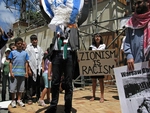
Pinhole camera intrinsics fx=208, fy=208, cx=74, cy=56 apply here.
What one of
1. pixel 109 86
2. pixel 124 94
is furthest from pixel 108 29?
pixel 124 94

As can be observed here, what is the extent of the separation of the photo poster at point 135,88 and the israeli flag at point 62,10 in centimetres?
114

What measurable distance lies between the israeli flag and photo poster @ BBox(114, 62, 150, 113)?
1.14 meters

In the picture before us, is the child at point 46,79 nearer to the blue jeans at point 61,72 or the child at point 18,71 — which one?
the child at point 18,71

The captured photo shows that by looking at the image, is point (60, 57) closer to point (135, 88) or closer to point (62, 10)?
point (62, 10)

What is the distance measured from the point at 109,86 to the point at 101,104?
2930mm

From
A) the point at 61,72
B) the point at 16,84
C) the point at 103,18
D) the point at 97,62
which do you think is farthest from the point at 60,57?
the point at 103,18

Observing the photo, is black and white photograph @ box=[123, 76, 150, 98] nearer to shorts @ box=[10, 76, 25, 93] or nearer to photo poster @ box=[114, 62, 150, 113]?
photo poster @ box=[114, 62, 150, 113]

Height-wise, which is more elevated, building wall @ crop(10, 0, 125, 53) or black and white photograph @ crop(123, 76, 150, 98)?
building wall @ crop(10, 0, 125, 53)

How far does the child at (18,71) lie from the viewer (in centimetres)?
418

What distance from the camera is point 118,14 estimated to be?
25.2ft

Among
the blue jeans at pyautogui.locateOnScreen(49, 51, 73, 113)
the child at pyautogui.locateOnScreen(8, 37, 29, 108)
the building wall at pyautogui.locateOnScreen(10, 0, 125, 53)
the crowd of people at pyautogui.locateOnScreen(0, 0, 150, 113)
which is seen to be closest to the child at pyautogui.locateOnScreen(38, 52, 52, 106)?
the crowd of people at pyautogui.locateOnScreen(0, 0, 150, 113)

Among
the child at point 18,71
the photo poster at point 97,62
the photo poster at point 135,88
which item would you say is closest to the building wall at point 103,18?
A: the photo poster at point 97,62

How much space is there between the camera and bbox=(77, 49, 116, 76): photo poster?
4254 mm

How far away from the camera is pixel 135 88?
243 cm
